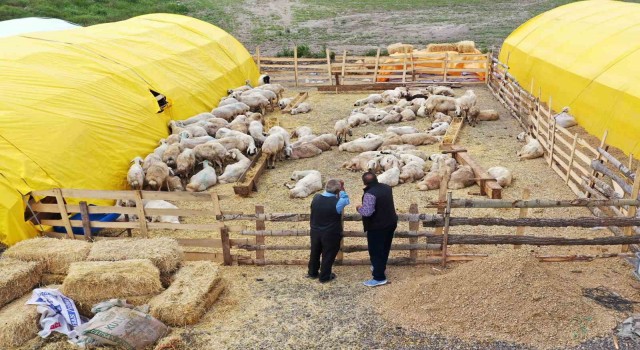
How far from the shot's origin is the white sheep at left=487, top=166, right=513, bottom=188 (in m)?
11.9

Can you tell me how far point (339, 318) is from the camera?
23.6 ft

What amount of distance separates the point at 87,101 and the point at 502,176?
10.5 m

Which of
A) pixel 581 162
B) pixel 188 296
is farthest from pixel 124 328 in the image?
pixel 581 162

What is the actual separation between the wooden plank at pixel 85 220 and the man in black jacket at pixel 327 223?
444 cm

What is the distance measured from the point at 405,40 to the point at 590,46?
22422 millimetres

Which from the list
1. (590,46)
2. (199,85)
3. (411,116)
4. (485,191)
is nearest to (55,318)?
(485,191)

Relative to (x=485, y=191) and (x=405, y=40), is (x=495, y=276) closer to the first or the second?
(x=485, y=191)

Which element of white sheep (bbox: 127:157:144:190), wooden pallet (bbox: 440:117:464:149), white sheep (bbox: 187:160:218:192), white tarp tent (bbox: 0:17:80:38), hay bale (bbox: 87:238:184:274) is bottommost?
white sheep (bbox: 187:160:218:192)

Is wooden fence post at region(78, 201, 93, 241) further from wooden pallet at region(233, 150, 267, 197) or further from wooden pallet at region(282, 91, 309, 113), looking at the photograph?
wooden pallet at region(282, 91, 309, 113)

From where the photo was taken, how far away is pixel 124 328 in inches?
257

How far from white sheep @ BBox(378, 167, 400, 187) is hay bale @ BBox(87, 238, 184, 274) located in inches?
223

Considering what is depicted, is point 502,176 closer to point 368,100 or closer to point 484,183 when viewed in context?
point 484,183

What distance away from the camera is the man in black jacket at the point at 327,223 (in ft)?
25.5

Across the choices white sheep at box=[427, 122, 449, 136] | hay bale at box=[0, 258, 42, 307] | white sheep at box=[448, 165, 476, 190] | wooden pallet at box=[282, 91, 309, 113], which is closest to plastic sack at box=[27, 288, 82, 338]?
hay bale at box=[0, 258, 42, 307]
